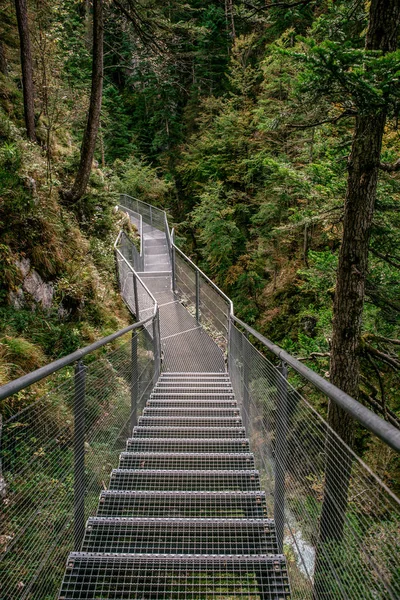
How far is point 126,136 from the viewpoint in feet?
92.7

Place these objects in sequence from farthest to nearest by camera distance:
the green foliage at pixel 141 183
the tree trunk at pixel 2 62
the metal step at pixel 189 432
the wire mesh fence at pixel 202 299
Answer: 1. the green foliage at pixel 141 183
2. the tree trunk at pixel 2 62
3. the wire mesh fence at pixel 202 299
4. the metal step at pixel 189 432

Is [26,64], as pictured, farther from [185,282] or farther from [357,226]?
[357,226]

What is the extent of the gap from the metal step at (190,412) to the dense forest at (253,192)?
4.66ft

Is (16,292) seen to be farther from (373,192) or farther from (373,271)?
(373,271)

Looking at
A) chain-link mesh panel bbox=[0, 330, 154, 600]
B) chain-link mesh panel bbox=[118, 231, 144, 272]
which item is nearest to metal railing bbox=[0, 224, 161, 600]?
chain-link mesh panel bbox=[0, 330, 154, 600]

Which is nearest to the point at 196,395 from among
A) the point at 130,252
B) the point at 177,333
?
the point at 177,333

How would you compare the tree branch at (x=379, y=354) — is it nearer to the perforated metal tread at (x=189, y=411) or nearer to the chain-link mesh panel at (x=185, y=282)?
the perforated metal tread at (x=189, y=411)

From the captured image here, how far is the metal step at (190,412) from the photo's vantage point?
5.00 meters

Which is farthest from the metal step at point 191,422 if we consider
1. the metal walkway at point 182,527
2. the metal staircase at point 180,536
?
the metal staircase at point 180,536

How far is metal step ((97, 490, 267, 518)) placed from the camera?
283cm

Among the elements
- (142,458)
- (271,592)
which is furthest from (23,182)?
(271,592)

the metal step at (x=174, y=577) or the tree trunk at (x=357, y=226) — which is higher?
the tree trunk at (x=357, y=226)

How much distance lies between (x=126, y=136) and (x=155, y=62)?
67.3ft

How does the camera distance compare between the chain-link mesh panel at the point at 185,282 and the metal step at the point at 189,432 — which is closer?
the metal step at the point at 189,432
